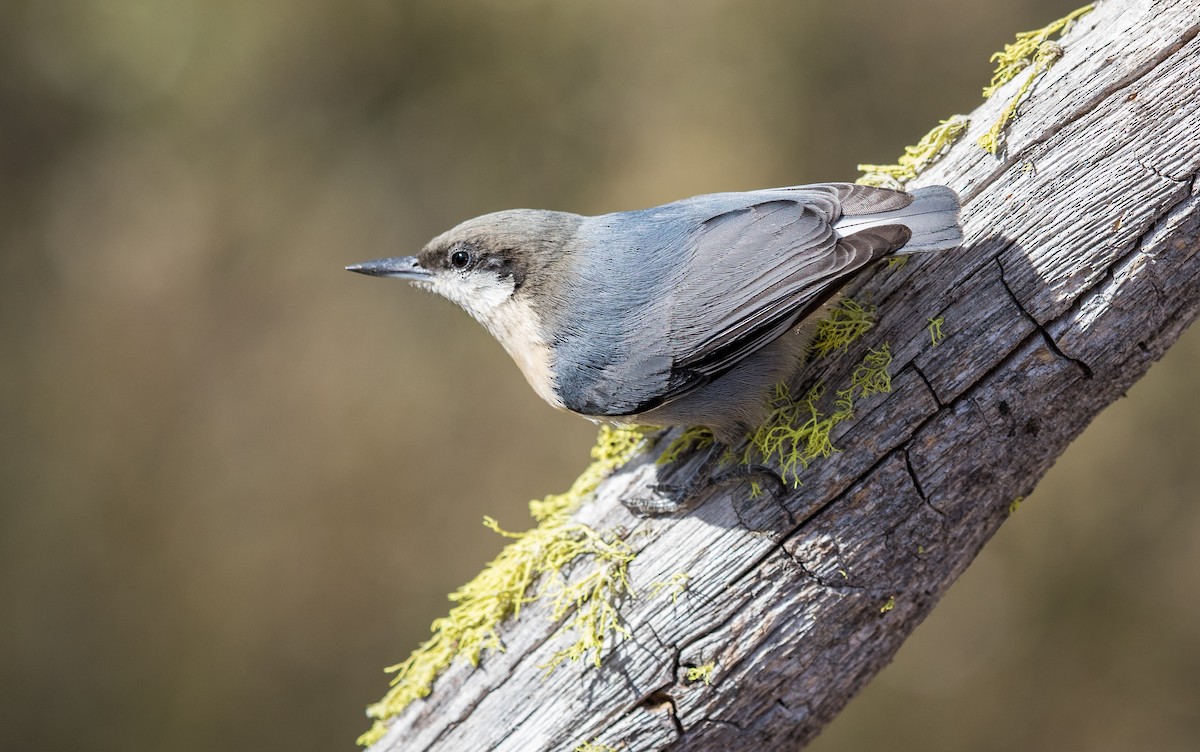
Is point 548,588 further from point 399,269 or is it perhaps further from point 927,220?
point 927,220

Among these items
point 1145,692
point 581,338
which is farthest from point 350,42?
point 1145,692

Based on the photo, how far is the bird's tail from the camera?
198cm

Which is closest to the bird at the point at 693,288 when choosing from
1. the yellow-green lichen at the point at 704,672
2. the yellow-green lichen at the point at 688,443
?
the yellow-green lichen at the point at 688,443

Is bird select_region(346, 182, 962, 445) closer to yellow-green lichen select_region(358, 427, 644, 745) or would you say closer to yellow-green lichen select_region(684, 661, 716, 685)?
yellow-green lichen select_region(358, 427, 644, 745)

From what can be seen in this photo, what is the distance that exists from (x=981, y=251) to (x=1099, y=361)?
0.37m

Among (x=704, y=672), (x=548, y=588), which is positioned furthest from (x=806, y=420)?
(x=548, y=588)

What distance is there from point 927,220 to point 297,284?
13.1ft

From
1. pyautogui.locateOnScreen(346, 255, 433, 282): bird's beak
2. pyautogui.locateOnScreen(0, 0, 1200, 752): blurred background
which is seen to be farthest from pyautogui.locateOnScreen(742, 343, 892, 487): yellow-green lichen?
pyautogui.locateOnScreen(0, 0, 1200, 752): blurred background

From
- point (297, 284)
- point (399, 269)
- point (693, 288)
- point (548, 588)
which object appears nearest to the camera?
point (693, 288)

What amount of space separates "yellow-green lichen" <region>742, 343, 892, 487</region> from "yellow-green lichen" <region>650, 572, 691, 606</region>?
1.13 ft

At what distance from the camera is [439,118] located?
5059 mm

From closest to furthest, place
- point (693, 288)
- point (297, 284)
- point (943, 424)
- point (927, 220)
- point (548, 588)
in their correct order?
point (927, 220) < point (943, 424) < point (693, 288) < point (548, 588) < point (297, 284)

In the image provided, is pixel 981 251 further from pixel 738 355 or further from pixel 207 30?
pixel 207 30

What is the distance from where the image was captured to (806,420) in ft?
7.34
